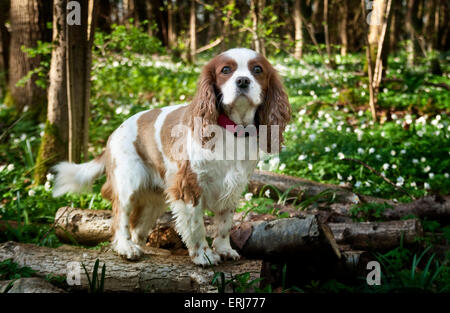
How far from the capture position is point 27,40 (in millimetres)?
6484

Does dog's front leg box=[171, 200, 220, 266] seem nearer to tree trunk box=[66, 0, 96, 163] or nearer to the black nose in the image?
the black nose

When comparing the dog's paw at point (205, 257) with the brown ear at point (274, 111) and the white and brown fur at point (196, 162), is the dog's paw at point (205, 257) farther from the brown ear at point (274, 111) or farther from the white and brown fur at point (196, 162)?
the brown ear at point (274, 111)

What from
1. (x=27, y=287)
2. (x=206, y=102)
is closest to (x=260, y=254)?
(x=206, y=102)

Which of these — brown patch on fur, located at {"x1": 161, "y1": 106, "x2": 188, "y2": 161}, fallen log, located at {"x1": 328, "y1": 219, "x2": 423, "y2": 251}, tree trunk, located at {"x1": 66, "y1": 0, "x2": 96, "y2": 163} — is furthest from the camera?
→ tree trunk, located at {"x1": 66, "y1": 0, "x2": 96, "y2": 163}

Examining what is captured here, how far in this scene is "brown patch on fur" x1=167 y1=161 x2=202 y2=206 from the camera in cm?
303

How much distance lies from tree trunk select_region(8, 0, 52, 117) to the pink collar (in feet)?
15.7

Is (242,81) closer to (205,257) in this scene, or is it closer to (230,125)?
(230,125)

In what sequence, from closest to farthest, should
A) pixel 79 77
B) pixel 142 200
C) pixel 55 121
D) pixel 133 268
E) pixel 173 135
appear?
pixel 133 268
pixel 173 135
pixel 142 200
pixel 79 77
pixel 55 121

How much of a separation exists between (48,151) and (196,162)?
2832 mm

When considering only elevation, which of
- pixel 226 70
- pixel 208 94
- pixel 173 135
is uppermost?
pixel 226 70

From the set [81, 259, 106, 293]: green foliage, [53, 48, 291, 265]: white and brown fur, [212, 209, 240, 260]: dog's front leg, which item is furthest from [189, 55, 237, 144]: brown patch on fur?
[81, 259, 106, 293]: green foliage

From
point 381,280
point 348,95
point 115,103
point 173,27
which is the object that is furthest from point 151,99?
point 173,27
